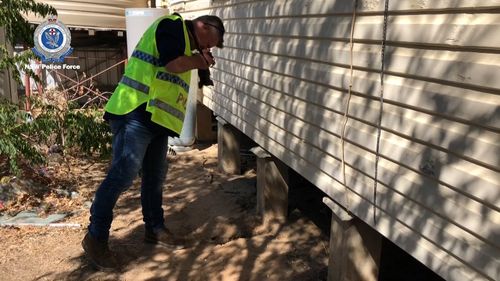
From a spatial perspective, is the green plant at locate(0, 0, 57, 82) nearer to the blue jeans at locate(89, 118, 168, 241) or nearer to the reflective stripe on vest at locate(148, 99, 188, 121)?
the blue jeans at locate(89, 118, 168, 241)

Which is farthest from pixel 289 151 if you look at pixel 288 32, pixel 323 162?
pixel 288 32

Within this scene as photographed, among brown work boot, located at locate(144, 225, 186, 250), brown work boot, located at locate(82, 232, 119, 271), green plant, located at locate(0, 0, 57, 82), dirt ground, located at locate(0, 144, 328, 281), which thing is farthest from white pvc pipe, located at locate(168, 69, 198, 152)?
brown work boot, located at locate(82, 232, 119, 271)

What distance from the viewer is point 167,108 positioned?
3.58 metres

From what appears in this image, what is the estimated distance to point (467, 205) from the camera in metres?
2.02

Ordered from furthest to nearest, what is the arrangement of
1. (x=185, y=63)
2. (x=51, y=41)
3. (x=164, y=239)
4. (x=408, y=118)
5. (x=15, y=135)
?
(x=51, y=41) < (x=15, y=135) < (x=164, y=239) < (x=185, y=63) < (x=408, y=118)

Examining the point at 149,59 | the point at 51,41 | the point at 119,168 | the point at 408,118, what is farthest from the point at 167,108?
the point at 51,41

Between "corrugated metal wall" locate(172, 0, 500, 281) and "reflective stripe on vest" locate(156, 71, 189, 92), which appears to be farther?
"reflective stripe on vest" locate(156, 71, 189, 92)

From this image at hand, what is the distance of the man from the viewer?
3438mm

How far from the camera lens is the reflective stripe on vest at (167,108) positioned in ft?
11.5

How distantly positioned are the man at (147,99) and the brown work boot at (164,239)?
0.48 meters

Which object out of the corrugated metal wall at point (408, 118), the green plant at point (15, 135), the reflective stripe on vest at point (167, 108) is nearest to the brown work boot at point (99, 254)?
the reflective stripe on vest at point (167, 108)

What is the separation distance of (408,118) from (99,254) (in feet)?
7.91

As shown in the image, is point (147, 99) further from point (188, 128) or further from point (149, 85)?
point (188, 128)

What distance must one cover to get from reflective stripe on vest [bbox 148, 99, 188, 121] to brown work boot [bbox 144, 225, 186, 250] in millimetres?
1007
